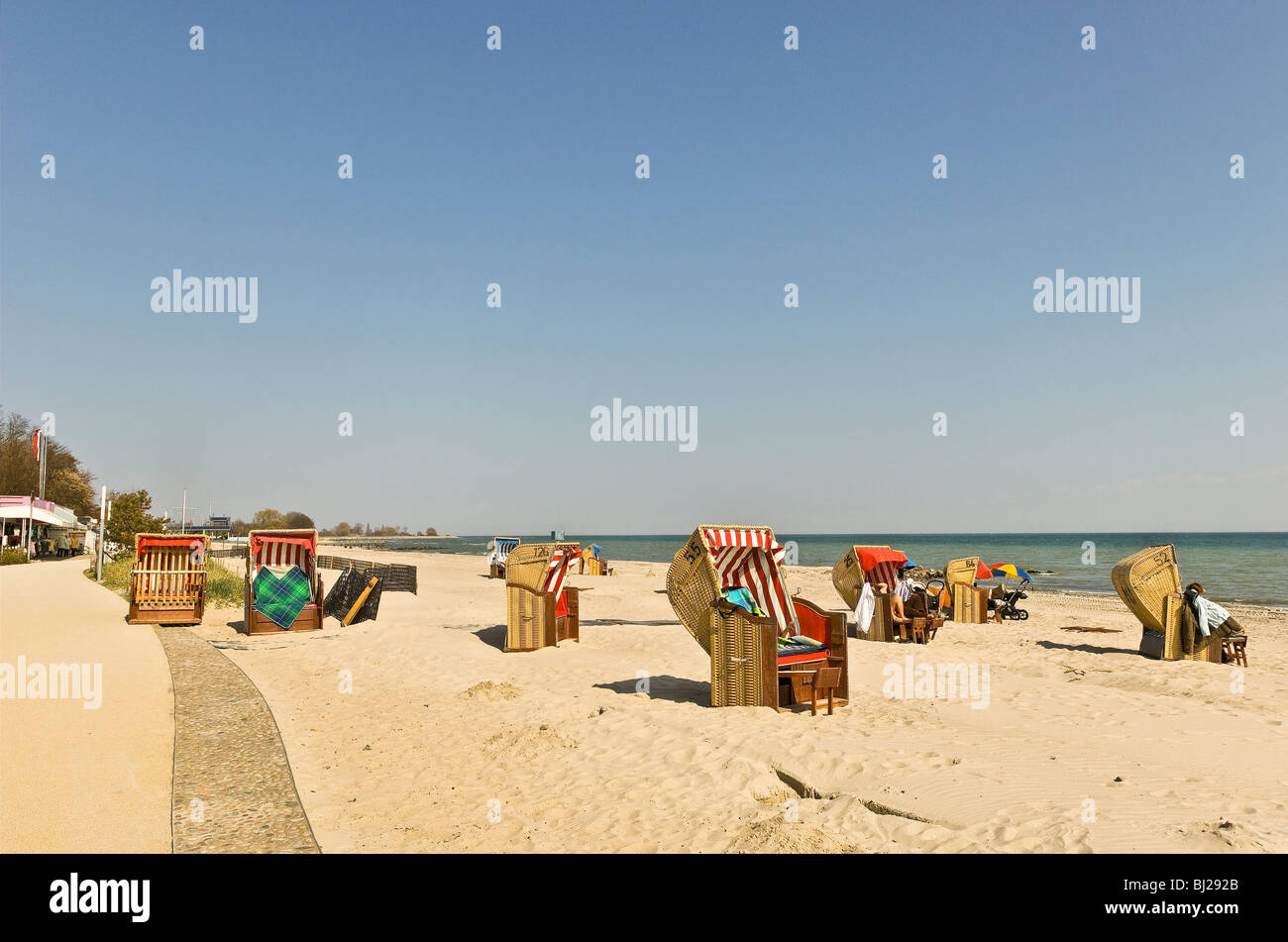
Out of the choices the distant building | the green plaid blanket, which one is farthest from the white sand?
the distant building

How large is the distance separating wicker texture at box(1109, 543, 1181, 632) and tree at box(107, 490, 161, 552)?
45936 mm

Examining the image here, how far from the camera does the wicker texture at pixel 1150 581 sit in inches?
533

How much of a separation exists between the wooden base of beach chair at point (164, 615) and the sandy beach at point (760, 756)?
4.81 metres

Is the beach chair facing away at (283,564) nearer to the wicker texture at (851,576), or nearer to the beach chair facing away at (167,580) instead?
the beach chair facing away at (167,580)

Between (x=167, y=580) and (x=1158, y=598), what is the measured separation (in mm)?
20908

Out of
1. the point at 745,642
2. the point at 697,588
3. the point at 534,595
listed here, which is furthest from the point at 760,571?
the point at 534,595

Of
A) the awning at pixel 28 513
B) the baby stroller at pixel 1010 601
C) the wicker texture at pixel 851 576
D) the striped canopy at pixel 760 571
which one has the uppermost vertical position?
the awning at pixel 28 513

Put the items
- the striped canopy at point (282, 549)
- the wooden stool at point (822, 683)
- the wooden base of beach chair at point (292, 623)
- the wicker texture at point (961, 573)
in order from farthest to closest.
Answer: the wicker texture at point (961, 573), the striped canopy at point (282, 549), the wooden base of beach chair at point (292, 623), the wooden stool at point (822, 683)

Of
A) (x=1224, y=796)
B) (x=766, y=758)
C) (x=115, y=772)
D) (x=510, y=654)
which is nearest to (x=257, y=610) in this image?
(x=510, y=654)

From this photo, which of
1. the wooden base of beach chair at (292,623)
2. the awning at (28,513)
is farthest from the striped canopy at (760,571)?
the awning at (28,513)

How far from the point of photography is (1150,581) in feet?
44.7

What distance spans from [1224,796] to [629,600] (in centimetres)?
1974
